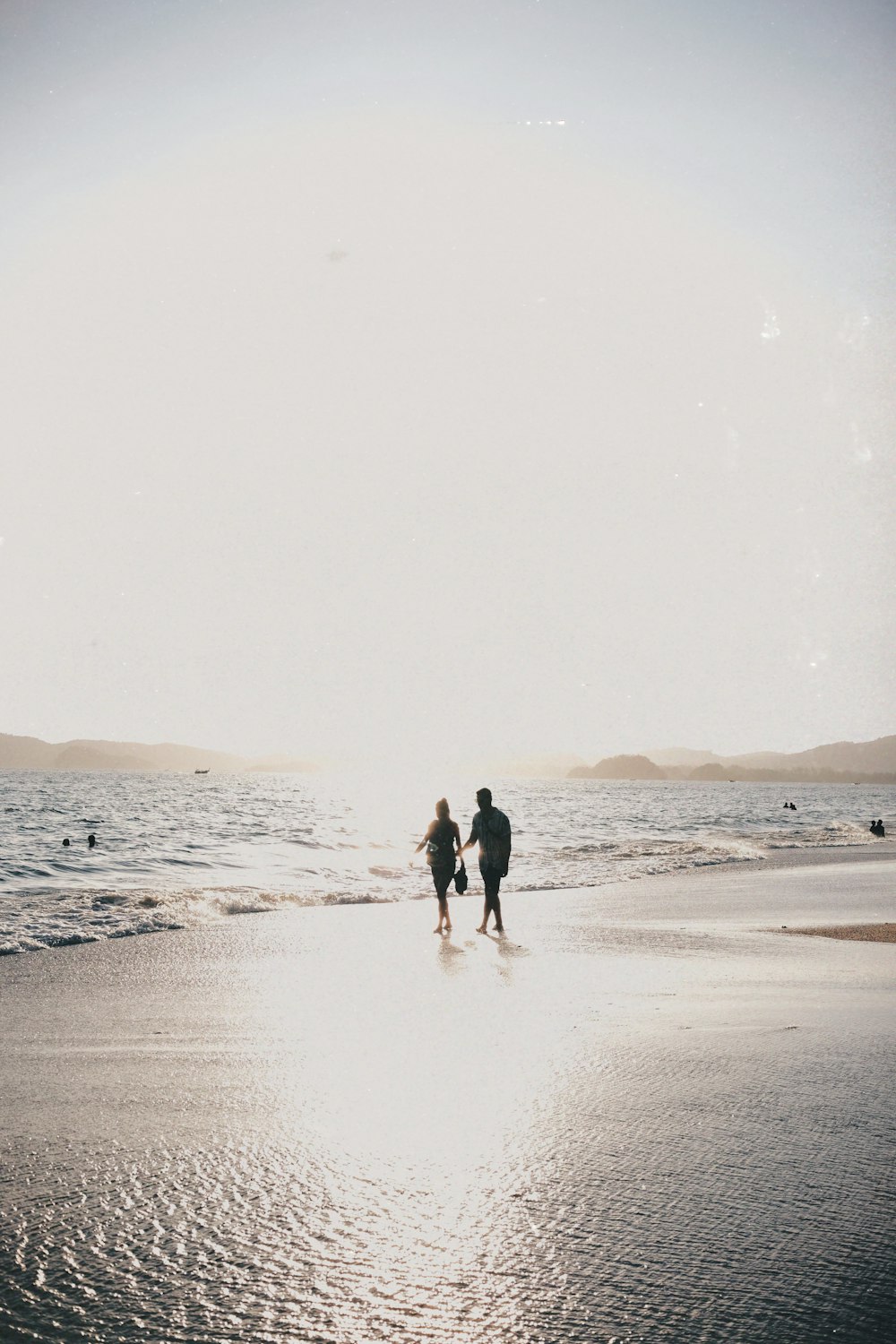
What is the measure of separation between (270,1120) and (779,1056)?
2.95 m

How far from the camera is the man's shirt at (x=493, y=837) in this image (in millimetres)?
12547

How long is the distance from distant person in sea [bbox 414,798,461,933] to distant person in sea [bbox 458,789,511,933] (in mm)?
452

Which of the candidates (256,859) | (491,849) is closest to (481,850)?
(491,849)

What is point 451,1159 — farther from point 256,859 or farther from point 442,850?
point 256,859

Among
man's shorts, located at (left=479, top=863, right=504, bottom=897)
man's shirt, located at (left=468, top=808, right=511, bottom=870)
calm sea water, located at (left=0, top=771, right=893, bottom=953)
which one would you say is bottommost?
calm sea water, located at (left=0, top=771, right=893, bottom=953)

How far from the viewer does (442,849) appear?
1361cm

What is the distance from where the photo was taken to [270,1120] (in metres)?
4.51

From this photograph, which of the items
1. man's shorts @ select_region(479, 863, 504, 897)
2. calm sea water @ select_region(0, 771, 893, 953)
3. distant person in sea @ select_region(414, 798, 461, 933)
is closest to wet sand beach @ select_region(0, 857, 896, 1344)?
man's shorts @ select_region(479, 863, 504, 897)

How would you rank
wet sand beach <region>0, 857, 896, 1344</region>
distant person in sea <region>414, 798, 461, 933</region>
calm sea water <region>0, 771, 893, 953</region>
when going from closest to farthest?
wet sand beach <region>0, 857, 896, 1344</region>, distant person in sea <region>414, 798, 461, 933</region>, calm sea water <region>0, 771, 893, 953</region>

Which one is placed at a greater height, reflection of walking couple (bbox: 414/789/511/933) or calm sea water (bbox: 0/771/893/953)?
reflection of walking couple (bbox: 414/789/511/933)

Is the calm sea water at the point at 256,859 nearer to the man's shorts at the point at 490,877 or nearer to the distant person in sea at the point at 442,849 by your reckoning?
the distant person in sea at the point at 442,849

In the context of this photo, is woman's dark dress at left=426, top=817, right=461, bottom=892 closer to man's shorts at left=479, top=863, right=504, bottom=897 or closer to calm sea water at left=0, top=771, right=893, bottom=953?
man's shorts at left=479, top=863, right=504, bottom=897

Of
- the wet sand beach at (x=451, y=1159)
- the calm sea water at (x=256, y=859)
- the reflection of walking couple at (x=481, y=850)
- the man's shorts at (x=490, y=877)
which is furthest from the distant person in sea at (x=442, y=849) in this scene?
the wet sand beach at (x=451, y=1159)

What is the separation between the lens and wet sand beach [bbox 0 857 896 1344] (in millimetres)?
2779
